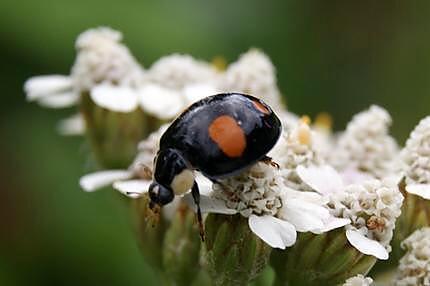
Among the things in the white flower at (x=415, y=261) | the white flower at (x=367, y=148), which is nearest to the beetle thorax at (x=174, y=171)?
the white flower at (x=415, y=261)

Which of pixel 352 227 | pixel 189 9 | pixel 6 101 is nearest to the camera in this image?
pixel 352 227

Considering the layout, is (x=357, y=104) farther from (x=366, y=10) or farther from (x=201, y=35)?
(x=201, y=35)

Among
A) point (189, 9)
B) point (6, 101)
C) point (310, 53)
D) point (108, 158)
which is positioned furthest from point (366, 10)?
point (108, 158)

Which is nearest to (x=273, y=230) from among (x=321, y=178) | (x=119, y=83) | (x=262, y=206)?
(x=262, y=206)

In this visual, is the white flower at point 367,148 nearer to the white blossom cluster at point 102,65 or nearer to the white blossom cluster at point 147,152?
the white blossom cluster at point 147,152

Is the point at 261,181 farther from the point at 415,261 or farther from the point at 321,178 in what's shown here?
the point at 415,261
